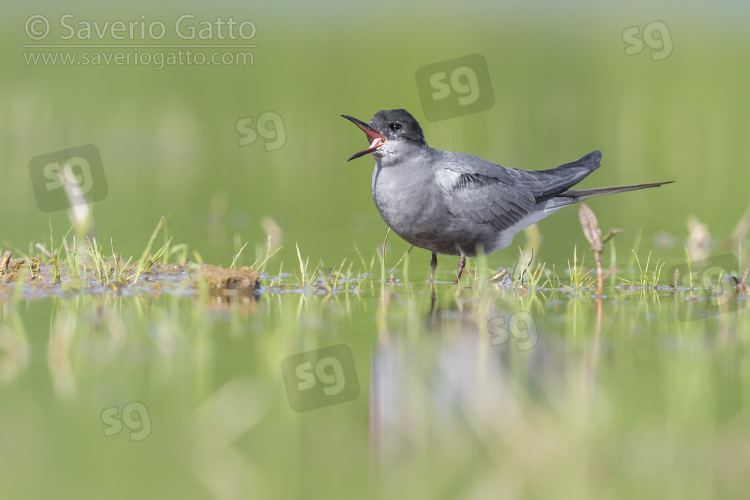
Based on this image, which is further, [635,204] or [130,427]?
[635,204]

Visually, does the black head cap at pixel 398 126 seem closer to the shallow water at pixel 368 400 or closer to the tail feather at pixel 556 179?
the tail feather at pixel 556 179

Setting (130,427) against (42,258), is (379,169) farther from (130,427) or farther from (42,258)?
(130,427)

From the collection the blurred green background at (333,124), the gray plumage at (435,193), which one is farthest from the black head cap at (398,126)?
the blurred green background at (333,124)

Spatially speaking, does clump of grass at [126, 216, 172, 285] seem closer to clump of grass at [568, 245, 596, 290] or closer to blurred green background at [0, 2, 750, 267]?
blurred green background at [0, 2, 750, 267]

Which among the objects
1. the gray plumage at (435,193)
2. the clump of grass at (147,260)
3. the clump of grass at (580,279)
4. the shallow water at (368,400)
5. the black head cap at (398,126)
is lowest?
the shallow water at (368,400)

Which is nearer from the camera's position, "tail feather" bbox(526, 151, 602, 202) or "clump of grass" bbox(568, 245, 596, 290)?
"clump of grass" bbox(568, 245, 596, 290)

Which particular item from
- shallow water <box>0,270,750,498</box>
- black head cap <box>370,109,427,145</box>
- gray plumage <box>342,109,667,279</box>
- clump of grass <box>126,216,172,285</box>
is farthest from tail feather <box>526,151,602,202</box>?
clump of grass <box>126,216,172,285</box>

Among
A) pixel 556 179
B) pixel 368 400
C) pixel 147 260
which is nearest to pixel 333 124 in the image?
pixel 556 179

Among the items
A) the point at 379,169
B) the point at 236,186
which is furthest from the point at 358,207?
the point at 379,169

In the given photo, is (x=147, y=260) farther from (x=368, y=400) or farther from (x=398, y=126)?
(x=368, y=400)

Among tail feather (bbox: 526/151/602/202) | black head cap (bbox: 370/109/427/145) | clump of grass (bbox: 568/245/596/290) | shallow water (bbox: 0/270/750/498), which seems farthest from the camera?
tail feather (bbox: 526/151/602/202)

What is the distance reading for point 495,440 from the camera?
3.95 meters

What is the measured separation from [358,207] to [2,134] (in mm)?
6679

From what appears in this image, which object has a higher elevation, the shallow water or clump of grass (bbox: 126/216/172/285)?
clump of grass (bbox: 126/216/172/285)
